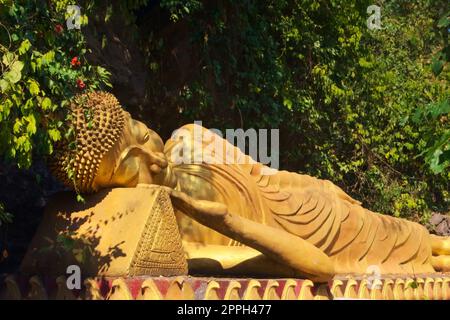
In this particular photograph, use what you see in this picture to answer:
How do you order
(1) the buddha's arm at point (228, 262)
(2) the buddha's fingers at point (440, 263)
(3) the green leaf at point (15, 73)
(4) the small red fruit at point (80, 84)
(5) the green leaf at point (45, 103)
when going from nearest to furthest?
1. (3) the green leaf at point (15, 73)
2. (5) the green leaf at point (45, 103)
3. (4) the small red fruit at point (80, 84)
4. (1) the buddha's arm at point (228, 262)
5. (2) the buddha's fingers at point (440, 263)

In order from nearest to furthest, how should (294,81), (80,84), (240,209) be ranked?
(80,84) < (240,209) < (294,81)

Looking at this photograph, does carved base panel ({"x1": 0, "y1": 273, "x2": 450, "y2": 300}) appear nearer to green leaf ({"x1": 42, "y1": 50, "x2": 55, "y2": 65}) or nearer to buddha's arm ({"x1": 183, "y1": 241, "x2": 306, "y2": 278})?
buddha's arm ({"x1": 183, "y1": 241, "x2": 306, "y2": 278})

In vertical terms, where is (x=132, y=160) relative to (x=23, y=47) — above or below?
below

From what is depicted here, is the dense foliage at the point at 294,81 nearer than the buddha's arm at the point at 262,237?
Yes

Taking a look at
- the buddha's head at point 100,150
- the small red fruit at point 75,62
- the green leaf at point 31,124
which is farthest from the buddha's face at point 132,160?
the green leaf at point 31,124

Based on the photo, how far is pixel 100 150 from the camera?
4711 mm

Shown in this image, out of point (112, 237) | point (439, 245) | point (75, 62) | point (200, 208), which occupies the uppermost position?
point (75, 62)

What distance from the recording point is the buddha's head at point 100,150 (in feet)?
15.2

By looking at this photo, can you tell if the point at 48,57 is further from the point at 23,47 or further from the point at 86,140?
the point at 86,140

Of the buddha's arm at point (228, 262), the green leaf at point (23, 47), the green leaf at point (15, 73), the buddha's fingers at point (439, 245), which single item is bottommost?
the buddha's fingers at point (439, 245)

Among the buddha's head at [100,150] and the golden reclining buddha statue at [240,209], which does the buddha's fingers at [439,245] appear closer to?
the golden reclining buddha statue at [240,209]

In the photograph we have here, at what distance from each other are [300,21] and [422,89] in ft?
9.25

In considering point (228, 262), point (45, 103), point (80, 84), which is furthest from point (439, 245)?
point (45, 103)

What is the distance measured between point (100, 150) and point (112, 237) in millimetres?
481
